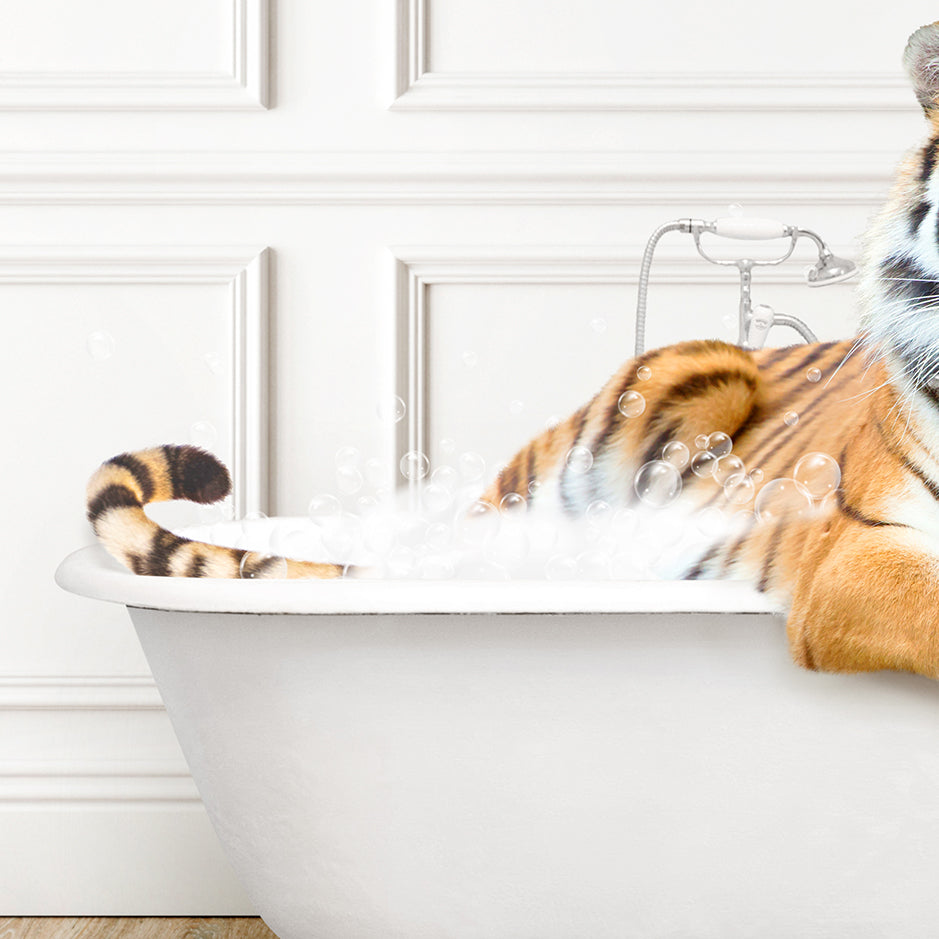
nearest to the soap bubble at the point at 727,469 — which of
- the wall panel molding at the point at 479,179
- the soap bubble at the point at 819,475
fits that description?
the soap bubble at the point at 819,475

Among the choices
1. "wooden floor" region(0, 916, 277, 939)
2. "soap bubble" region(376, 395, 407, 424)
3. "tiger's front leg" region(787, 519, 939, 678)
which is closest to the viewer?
"tiger's front leg" region(787, 519, 939, 678)

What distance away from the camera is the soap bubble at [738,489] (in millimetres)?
1082

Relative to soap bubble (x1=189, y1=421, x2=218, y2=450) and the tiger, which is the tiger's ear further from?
soap bubble (x1=189, y1=421, x2=218, y2=450)

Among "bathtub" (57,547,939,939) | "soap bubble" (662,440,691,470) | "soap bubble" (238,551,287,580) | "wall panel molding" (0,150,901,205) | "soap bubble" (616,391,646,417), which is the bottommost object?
"bathtub" (57,547,939,939)

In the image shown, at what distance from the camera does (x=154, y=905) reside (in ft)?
4.98

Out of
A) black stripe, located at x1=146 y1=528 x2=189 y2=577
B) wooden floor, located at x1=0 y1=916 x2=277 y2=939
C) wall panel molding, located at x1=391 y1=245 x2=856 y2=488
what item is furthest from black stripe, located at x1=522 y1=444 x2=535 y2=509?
wooden floor, located at x1=0 y1=916 x2=277 y2=939

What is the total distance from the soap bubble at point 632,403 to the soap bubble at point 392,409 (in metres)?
0.50

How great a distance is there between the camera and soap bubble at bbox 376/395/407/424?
1.58 meters

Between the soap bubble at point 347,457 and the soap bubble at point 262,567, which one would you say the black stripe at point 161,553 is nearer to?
the soap bubble at point 262,567

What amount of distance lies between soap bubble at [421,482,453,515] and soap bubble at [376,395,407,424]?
0.40 m

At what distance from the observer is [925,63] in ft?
2.68

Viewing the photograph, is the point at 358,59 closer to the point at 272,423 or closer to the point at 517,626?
the point at 272,423

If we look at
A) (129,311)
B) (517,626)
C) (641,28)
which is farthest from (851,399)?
(129,311)

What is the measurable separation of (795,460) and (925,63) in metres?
0.41
